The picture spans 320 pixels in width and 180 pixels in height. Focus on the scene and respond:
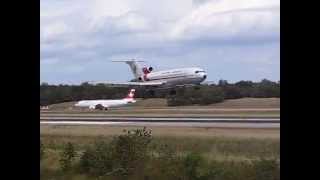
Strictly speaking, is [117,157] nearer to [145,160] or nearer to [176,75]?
[145,160]

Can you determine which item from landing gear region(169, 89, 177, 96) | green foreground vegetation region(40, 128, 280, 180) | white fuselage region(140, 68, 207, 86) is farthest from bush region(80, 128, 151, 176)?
landing gear region(169, 89, 177, 96)

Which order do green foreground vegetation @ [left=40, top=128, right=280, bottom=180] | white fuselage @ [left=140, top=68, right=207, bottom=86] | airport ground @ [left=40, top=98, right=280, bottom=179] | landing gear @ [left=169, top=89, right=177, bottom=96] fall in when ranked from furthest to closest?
landing gear @ [left=169, top=89, right=177, bottom=96] < white fuselage @ [left=140, top=68, right=207, bottom=86] < green foreground vegetation @ [left=40, top=128, right=280, bottom=180] < airport ground @ [left=40, top=98, right=280, bottom=179]

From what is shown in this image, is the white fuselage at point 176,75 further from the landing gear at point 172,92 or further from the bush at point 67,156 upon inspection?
the bush at point 67,156

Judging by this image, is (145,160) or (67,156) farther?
(67,156)

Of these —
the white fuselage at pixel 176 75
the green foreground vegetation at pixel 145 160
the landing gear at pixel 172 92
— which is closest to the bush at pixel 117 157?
the green foreground vegetation at pixel 145 160

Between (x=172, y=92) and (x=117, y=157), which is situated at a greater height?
(x=172, y=92)

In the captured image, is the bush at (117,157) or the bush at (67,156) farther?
the bush at (67,156)

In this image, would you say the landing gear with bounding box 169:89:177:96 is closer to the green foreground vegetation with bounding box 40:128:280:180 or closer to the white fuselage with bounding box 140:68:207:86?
the white fuselage with bounding box 140:68:207:86

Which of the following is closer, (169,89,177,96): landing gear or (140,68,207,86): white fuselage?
(140,68,207,86): white fuselage

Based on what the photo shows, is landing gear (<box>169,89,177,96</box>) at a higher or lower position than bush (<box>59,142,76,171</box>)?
higher

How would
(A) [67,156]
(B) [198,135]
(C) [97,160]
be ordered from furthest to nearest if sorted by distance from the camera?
(B) [198,135]
(A) [67,156]
(C) [97,160]

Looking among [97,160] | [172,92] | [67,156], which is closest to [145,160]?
[97,160]

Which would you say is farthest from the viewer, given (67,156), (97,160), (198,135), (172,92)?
(172,92)
